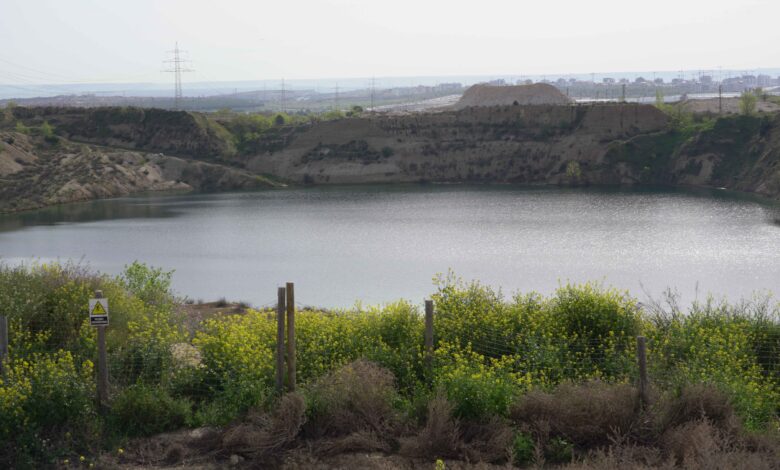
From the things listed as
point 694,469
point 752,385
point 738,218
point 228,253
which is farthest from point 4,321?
point 738,218

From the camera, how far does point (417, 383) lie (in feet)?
34.5

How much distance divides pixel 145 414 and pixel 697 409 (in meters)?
6.48

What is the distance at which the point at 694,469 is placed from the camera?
7742 millimetres

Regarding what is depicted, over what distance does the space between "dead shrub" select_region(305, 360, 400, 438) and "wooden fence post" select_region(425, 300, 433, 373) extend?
0.89 metres

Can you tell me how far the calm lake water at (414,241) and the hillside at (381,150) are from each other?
4762 millimetres

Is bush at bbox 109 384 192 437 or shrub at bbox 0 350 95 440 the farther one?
bush at bbox 109 384 192 437

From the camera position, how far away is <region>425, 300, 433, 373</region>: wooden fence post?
422 inches

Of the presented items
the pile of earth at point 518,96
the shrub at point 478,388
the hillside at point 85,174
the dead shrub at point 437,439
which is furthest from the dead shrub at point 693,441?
the pile of earth at point 518,96

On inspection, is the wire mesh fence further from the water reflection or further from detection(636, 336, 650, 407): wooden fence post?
the water reflection

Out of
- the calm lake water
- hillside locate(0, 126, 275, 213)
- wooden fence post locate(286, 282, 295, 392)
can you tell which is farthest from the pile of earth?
wooden fence post locate(286, 282, 295, 392)

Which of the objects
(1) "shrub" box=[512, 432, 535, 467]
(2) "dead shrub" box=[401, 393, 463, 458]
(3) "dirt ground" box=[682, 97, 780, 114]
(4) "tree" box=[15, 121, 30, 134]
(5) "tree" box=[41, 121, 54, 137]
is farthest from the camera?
(3) "dirt ground" box=[682, 97, 780, 114]

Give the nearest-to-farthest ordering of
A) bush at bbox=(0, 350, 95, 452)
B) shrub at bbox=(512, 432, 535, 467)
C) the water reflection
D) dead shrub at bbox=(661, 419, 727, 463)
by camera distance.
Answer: dead shrub at bbox=(661, 419, 727, 463), shrub at bbox=(512, 432, 535, 467), bush at bbox=(0, 350, 95, 452), the water reflection

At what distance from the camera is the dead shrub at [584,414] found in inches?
360

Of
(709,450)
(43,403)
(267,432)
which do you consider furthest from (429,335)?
(43,403)
